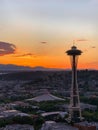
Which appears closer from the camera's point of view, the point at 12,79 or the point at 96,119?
the point at 96,119

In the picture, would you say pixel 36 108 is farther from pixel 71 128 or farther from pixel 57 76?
pixel 57 76

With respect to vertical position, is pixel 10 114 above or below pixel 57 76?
below

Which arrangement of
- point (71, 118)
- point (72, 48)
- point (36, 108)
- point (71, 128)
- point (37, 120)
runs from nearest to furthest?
point (71, 128) → point (37, 120) → point (71, 118) → point (72, 48) → point (36, 108)

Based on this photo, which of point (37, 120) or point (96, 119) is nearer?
point (37, 120)

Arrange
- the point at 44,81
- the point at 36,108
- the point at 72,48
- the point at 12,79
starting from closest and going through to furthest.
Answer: the point at 72,48 < the point at 36,108 < the point at 44,81 < the point at 12,79

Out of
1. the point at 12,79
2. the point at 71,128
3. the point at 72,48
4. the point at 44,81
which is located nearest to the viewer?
the point at 71,128

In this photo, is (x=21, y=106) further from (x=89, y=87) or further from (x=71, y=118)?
(x=89, y=87)

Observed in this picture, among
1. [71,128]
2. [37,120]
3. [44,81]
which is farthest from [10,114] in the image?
[44,81]

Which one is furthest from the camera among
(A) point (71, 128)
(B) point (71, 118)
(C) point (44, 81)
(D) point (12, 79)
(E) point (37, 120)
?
(D) point (12, 79)

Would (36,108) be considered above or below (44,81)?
below

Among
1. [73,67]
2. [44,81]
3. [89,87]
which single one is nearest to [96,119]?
[73,67]
